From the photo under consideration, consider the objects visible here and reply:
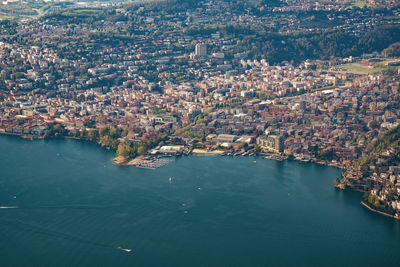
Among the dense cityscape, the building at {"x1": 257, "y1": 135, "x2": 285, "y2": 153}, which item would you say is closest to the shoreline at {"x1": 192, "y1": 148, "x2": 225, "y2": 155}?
the dense cityscape

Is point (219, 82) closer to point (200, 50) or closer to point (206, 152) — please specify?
point (200, 50)

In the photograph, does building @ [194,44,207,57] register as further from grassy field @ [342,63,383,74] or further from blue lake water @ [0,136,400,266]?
blue lake water @ [0,136,400,266]

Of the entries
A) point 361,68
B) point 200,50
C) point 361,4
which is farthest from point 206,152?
point 361,4

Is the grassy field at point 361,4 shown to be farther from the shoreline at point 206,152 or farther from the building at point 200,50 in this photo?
the shoreline at point 206,152

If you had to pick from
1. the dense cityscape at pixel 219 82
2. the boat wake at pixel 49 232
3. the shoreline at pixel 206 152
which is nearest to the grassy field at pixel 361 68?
the dense cityscape at pixel 219 82

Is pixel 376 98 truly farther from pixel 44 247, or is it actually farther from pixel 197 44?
pixel 44 247

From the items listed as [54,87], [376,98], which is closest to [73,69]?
[54,87]

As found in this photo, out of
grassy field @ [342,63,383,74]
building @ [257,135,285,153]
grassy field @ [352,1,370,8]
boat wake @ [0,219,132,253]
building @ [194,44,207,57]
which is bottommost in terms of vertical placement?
boat wake @ [0,219,132,253]
